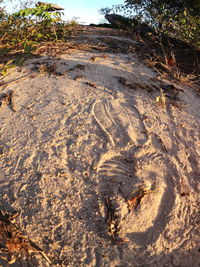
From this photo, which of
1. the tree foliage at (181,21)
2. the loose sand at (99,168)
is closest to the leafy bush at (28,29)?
the loose sand at (99,168)

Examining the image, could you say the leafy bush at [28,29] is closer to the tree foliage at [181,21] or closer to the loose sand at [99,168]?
the loose sand at [99,168]

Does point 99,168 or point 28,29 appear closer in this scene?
point 99,168

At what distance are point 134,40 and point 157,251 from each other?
4521mm

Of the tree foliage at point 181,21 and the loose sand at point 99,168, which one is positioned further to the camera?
the tree foliage at point 181,21

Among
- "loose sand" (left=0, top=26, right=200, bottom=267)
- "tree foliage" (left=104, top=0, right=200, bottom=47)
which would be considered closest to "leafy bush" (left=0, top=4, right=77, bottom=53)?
"loose sand" (left=0, top=26, right=200, bottom=267)

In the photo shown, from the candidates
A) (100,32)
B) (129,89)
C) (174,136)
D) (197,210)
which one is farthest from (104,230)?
(100,32)

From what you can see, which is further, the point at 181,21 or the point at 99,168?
the point at 181,21

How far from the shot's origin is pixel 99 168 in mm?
2500

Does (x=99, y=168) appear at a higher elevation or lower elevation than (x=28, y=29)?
lower

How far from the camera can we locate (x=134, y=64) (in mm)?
4176

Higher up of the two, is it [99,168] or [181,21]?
[181,21]

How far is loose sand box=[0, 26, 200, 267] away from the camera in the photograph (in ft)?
6.81

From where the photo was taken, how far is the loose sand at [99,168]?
81.7 inches

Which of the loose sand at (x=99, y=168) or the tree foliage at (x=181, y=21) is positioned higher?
the tree foliage at (x=181, y=21)
